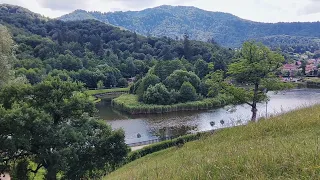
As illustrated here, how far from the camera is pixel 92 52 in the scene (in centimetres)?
12306

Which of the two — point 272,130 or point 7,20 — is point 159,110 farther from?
point 7,20

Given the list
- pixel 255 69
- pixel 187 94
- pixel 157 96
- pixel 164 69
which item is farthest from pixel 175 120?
pixel 164 69

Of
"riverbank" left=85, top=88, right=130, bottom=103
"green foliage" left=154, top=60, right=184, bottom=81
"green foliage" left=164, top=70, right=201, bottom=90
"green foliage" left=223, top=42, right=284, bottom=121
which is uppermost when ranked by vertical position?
"green foliage" left=223, top=42, right=284, bottom=121

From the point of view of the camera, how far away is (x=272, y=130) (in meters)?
10.2

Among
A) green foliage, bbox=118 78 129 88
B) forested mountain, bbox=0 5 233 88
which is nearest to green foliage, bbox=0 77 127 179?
forested mountain, bbox=0 5 233 88

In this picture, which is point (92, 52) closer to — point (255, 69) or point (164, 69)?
point (164, 69)

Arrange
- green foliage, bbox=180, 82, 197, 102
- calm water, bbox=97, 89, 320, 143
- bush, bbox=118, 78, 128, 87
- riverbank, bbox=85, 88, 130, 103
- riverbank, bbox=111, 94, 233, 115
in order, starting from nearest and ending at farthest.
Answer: calm water, bbox=97, 89, 320, 143
riverbank, bbox=111, 94, 233, 115
green foliage, bbox=180, 82, 197, 102
riverbank, bbox=85, 88, 130, 103
bush, bbox=118, 78, 128, 87

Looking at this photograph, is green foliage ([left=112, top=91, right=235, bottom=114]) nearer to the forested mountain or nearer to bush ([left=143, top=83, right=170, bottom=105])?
bush ([left=143, top=83, right=170, bottom=105])

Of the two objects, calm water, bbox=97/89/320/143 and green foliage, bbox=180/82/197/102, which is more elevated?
green foliage, bbox=180/82/197/102

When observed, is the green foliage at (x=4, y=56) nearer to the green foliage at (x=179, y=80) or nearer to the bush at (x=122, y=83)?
the green foliage at (x=179, y=80)

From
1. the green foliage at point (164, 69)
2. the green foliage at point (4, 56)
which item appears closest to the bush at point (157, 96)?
the green foliage at point (164, 69)

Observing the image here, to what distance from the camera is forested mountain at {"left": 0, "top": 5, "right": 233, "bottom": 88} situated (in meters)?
89.5

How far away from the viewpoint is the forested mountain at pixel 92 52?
89.5 metres

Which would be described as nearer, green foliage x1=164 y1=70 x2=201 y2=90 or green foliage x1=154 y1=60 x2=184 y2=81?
green foliage x1=164 y1=70 x2=201 y2=90
